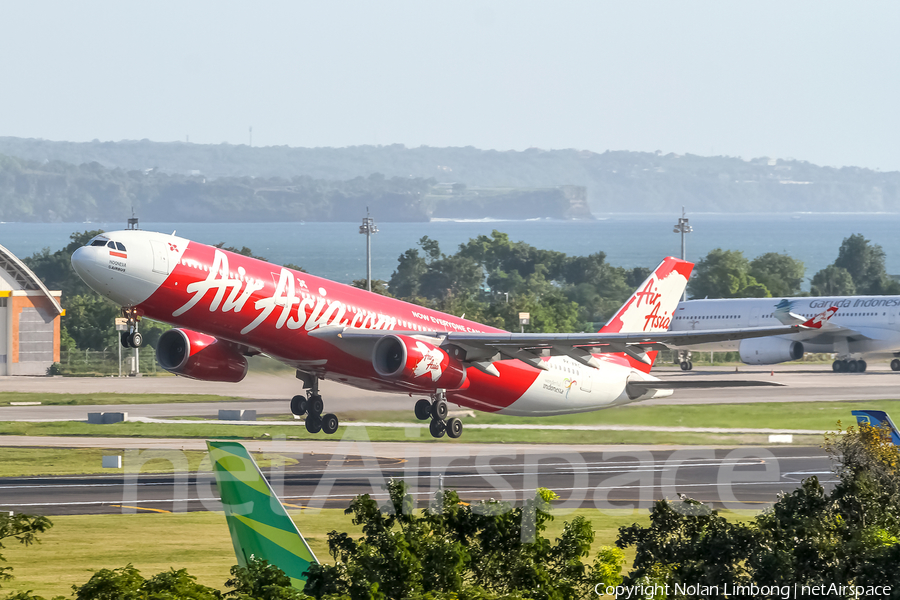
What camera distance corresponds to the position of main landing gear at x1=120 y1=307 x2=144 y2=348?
1217 inches

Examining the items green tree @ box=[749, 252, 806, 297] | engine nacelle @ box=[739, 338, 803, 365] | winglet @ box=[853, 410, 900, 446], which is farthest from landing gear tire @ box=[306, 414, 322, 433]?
green tree @ box=[749, 252, 806, 297]

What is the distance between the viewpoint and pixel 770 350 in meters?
85.8

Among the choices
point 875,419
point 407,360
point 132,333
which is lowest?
point 407,360

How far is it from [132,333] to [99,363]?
61.5m

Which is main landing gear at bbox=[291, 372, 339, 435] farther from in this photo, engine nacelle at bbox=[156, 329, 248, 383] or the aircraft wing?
the aircraft wing

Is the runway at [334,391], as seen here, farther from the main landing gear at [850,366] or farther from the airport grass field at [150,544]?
the airport grass field at [150,544]

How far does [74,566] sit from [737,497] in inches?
828

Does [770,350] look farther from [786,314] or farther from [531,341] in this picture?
[531,341]

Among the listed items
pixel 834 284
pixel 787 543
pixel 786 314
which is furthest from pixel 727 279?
pixel 787 543

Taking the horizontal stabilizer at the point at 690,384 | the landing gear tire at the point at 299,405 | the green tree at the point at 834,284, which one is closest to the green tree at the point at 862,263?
the green tree at the point at 834,284

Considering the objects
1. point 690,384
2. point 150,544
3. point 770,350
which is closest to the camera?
point 150,544

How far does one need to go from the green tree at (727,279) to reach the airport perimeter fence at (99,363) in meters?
61.2

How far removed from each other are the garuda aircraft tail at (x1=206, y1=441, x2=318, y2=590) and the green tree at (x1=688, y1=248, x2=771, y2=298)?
111132 mm

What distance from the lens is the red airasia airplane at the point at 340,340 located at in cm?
3131
